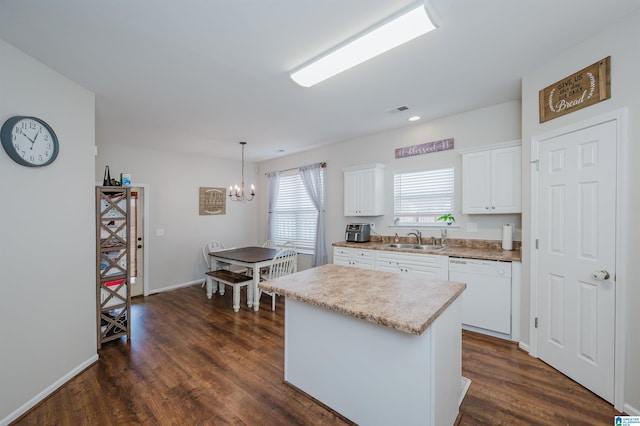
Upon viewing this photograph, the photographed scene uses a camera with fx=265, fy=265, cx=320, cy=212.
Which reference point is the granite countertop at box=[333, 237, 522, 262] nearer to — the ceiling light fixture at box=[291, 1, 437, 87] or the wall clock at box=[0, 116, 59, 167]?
the ceiling light fixture at box=[291, 1, 437, 87]

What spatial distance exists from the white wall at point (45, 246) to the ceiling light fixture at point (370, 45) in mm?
2013

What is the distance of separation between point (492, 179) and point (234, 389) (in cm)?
334

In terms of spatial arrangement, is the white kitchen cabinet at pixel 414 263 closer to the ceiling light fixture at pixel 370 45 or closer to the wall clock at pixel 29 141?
the ceiling light fixture at pixel 370 45

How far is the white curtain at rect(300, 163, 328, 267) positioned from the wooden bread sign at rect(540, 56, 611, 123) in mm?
3271

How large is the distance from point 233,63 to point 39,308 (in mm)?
2454

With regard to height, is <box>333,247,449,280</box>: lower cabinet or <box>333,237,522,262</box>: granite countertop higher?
<box>333,237,522,262</box>: granite countertop

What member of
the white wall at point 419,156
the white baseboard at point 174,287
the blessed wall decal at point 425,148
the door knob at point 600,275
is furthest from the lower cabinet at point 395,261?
the white baseboard at point 174,287

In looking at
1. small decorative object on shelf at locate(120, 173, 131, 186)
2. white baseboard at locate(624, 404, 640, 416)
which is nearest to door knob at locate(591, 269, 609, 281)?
white baseboard at locate(624, 404, 640, 416)

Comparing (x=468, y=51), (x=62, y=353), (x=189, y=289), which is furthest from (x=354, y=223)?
(x=62, y=353)

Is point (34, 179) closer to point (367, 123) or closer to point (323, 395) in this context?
point (323, 395)

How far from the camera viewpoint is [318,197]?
5.02 metres

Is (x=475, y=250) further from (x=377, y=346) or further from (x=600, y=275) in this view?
(x=377, y=346)

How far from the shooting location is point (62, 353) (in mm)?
2211

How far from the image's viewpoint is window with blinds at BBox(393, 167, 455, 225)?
3631mm
